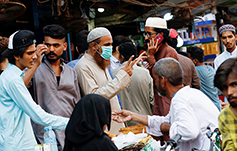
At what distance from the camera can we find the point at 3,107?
2650 millimetres

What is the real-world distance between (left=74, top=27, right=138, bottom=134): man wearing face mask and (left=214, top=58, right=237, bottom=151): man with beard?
4.95 feet

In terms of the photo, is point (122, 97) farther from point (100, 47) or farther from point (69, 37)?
point (69, 37)

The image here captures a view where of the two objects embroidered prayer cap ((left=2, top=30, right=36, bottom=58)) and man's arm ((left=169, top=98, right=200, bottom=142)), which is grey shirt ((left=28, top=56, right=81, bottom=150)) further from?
man's arm ((left=169, top=98, right=200, bottom=142))

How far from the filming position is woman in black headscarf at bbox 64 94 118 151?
7.42 ft

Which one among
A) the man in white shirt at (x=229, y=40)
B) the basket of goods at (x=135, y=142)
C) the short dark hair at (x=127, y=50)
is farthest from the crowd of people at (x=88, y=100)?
the man in white shirt at (x=229, y=40)

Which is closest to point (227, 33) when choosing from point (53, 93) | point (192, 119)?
point (192, 119)

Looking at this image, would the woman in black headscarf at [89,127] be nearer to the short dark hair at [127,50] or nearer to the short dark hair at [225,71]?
the short dark hair at [225,71]

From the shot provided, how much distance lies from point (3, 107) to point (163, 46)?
251 cm

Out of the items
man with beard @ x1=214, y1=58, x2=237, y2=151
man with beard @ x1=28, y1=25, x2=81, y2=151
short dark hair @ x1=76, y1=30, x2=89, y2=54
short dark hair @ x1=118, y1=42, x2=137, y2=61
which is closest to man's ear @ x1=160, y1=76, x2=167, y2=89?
man with beard @ x1=214, y1=58, x2=237, y2=151

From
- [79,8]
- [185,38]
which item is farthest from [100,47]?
[185,38]

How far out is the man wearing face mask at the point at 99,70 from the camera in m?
3.41

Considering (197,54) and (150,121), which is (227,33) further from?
(150,121)

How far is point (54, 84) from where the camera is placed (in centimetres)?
323

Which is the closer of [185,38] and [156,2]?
[156,2]
